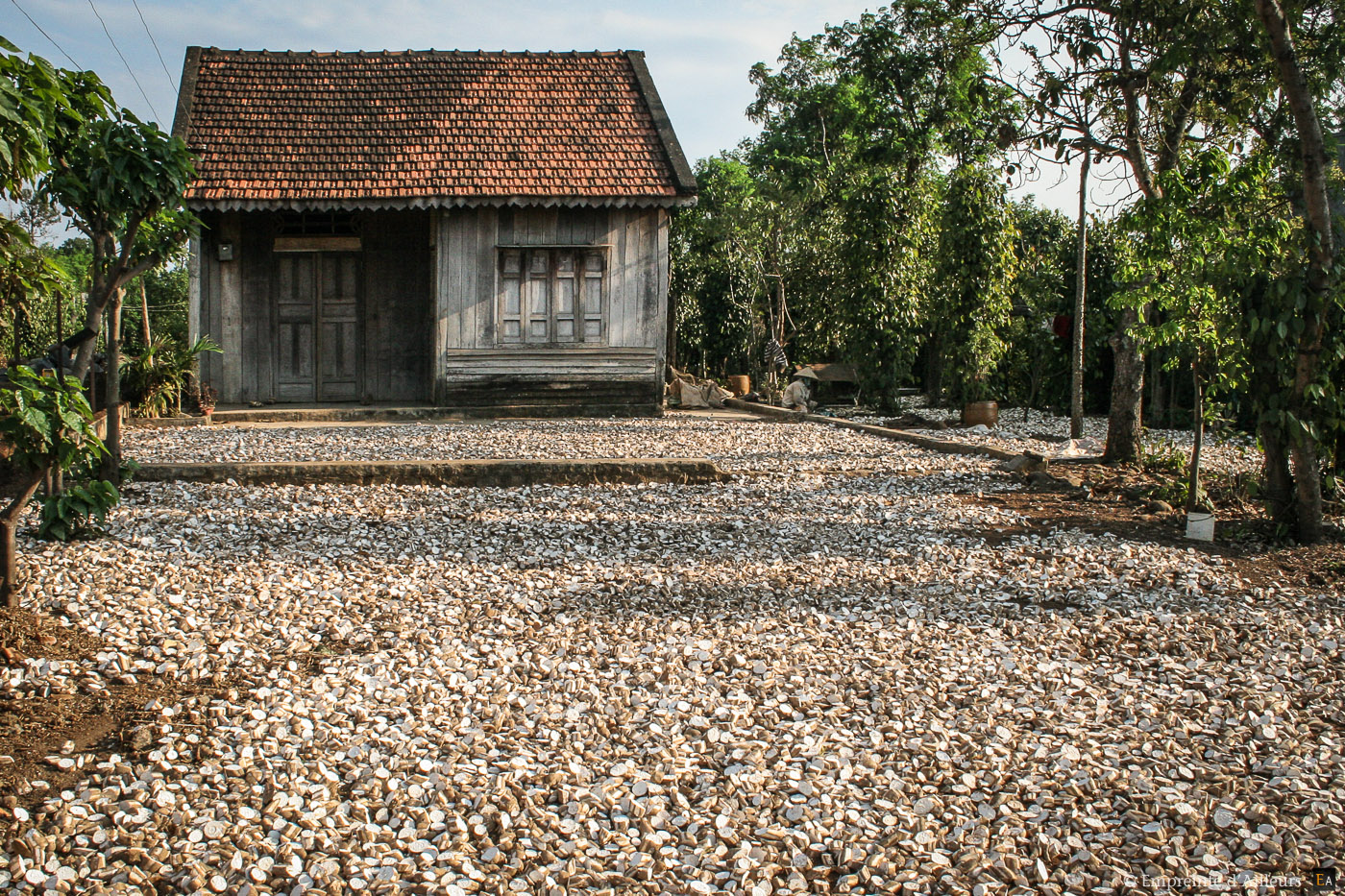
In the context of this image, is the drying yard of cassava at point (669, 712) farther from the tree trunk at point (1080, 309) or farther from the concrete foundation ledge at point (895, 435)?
the tree trunk at point (1080, 309)

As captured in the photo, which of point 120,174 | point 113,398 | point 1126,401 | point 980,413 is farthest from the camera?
point 980,413

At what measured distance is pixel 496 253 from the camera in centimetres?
1270

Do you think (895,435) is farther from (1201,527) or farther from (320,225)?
(320,225)

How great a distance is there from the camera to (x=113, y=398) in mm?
5969

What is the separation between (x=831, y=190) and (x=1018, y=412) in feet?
20.8

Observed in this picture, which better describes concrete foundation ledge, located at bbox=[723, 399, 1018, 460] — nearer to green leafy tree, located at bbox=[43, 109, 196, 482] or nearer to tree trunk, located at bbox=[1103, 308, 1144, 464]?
tree trunk, located at bbox=[1103, 308, 1144, 464]

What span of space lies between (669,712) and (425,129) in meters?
11.6

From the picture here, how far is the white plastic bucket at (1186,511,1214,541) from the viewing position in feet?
18.0

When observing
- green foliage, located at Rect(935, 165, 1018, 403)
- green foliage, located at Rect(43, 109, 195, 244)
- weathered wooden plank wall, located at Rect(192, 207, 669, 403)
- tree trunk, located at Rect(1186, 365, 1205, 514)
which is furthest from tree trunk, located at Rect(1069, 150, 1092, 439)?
green foliage, located at Rect(43, 109, 195, 244)

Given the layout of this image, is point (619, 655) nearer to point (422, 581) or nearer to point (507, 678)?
point (507, 678)

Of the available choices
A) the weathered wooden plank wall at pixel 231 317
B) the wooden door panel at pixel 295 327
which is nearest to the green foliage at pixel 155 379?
the weathered wooden plank wall at pixel 231 317

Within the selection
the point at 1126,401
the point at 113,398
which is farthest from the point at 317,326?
the point at 1126,401

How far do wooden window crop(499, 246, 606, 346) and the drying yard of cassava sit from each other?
24.1 ft

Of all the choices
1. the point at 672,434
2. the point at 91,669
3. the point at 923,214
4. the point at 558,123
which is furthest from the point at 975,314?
the point at 91,669
